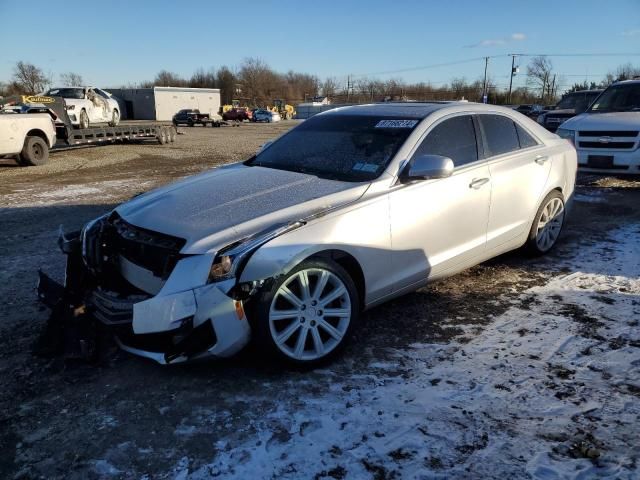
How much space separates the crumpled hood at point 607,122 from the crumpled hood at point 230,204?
7.21 m

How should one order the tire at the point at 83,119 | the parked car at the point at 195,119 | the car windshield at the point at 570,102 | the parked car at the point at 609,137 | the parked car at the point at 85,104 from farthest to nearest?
the parked car at the point at 195,119 → the tire at the point at 83,119 → the parked car at the point at 85,104 → the car windshield at the point at 570,102 → the parked car at the point at 609,137

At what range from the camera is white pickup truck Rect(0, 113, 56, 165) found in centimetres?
1241

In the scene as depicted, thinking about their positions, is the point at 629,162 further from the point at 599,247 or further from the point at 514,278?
the point at 514,278

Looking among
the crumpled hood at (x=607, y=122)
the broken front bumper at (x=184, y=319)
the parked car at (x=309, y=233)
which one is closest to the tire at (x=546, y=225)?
the parked car at (x=309, y=233)

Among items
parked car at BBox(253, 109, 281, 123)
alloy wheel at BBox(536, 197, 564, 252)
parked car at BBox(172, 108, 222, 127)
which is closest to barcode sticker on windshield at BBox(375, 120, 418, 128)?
alloy wheel at BBox(536, 197, 564, 252)

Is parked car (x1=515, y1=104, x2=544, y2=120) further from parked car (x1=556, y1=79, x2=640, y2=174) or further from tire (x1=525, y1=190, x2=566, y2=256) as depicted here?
tire (x1=525, y1=190, x2=566, y2=256)

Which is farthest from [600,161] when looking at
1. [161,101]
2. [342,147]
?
[161,101]

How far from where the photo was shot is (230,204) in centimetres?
338

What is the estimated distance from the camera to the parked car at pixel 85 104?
1936 cm

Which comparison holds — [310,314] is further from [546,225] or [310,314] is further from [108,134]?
[108,134]

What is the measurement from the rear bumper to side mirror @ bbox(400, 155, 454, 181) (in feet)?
21.9

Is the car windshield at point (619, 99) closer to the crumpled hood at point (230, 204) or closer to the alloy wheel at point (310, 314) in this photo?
the crumpled hood at point (230, 204)

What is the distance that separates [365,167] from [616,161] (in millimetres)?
6959

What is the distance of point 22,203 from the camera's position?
8.74 meters
